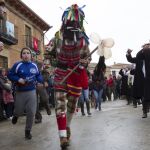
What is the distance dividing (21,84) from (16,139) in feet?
3.09

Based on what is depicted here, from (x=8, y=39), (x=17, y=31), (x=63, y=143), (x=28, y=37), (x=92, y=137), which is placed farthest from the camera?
(x=28, y=37)

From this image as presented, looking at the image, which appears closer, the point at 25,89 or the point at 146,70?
the point at 25,89

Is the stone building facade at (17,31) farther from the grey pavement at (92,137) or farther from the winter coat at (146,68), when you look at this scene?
the grey pavement at (92,137)

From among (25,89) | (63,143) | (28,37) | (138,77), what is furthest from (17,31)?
(63,143)

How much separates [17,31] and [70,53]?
79.7 ft

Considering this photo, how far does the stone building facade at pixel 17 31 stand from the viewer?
90.4 feet

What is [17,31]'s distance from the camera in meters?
30.7

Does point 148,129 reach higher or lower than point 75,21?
lower

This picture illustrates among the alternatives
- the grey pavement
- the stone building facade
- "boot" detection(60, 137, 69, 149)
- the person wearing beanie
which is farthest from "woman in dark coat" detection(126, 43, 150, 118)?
the stone building facade

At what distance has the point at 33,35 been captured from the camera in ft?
116

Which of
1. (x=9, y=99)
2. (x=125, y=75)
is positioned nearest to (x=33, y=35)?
(x=125, y=75)

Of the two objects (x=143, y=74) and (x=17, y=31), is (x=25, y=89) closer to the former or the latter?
(x=143, y=74)

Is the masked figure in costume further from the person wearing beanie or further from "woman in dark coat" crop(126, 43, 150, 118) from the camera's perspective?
"woman in dark coat" crop(126, 43, 150, 118)

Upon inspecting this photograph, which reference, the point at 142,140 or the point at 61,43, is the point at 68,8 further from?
the point at 142,140
